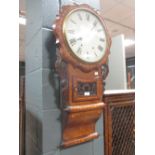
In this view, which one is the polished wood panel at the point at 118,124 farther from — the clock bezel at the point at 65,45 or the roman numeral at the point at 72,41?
the roman numeral at the point at 72,41

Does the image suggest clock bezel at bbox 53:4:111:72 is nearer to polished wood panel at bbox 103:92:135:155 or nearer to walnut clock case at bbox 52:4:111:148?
walnut clock case at bbox 52:4:111:148

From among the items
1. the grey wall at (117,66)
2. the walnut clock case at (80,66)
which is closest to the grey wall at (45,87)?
the walnut clock case at (80,66)

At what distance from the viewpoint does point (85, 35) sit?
4.32 feet

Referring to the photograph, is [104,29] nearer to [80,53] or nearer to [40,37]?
[80,53]

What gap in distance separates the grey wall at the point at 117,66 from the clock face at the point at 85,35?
5.69 ft

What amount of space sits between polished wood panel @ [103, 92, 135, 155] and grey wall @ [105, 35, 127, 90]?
125 cm

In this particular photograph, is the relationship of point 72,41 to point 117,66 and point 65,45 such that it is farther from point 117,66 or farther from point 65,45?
point 117,66

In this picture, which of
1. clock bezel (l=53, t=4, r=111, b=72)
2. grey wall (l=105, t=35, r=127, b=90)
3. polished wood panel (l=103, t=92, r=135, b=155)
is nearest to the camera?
clock bezel (l=53, t=4, r=111, b=72)

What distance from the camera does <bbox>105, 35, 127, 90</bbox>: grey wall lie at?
3.02 metres

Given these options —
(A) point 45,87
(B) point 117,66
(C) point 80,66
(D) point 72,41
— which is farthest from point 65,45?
(B) point 117,66

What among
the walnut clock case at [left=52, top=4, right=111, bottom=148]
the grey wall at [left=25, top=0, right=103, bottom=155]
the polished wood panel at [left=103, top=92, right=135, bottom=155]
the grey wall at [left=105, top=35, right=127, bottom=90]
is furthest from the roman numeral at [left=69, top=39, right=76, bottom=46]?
the grey wall at [left=105, top=35, right=127, bottom=90]

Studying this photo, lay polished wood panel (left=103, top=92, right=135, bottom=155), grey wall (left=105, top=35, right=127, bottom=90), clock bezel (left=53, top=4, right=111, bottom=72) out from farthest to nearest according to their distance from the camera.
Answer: grey wall (left=105, top=35, right=127, bottom=90) < polished wood panel (left=103, top=92, right=135, bottom=155) < clock bezel (left=53, top=4, right=111, bottom=72)
